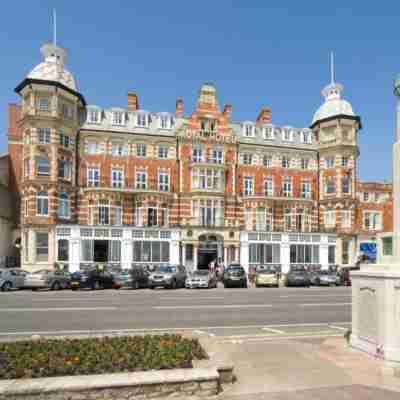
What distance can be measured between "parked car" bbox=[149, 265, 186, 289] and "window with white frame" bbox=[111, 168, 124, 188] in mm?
14969

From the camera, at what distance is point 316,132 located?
47.8 metres

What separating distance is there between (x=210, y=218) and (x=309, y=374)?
34.4m

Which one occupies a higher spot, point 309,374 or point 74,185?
point 74,185

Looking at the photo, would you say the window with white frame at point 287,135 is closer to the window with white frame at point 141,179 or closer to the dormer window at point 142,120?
the dormer window at point 142,120

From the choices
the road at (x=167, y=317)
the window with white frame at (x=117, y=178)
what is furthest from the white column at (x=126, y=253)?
the road at (x=167, y=317)

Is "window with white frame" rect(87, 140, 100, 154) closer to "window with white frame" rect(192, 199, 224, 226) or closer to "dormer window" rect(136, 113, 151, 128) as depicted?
"dormer window" rect(136, 113, 151, 128)

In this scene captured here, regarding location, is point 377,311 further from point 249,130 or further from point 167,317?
point 249,130

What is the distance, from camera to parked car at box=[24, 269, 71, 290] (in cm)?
2527

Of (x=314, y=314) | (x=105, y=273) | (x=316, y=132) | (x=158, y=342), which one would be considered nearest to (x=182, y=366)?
(x=158, y=342)

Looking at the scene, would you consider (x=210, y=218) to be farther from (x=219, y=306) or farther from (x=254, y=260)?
(x=219, y=306)

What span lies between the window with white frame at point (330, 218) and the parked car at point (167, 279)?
23.1m

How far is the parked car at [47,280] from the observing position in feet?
82.9

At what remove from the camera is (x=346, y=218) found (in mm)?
43625

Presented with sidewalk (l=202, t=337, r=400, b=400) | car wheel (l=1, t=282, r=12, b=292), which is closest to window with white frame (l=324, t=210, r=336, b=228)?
car wheel (l=1, t=282, r=12, b=292)
